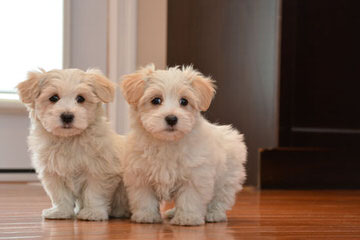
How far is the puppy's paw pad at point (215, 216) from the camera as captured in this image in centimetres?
217

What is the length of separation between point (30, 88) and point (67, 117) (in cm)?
19

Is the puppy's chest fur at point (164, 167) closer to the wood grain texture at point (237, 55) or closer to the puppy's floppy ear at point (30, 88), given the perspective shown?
the puppy's floppy ear at point (30, 88)

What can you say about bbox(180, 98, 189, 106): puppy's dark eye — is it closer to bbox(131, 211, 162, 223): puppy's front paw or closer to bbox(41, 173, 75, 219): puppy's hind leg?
bbox(131, 211, 162, 223): puppy's front paw

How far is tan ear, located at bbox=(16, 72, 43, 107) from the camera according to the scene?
83.7 inches

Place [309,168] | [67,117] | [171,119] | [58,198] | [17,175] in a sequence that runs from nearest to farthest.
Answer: [171,119], [67,117], [58,198], [17,175], [309,168]

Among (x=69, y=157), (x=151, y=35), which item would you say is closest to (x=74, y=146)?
(x=69, y=157)

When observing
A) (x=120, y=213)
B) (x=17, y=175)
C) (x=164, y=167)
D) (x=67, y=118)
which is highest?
(x=67, y=118)

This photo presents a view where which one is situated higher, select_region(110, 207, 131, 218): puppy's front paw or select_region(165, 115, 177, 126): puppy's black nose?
select_region(165, 115, 177, 126): puppy's black nose

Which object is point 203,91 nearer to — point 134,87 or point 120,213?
point 134,87

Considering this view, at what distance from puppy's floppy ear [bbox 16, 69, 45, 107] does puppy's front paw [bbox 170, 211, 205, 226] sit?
648 mm

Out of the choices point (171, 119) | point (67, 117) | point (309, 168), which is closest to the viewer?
point (171, 119)

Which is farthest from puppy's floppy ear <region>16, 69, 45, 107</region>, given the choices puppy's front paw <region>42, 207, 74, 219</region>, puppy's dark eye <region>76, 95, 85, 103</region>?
puppy's front paw <region>42, 207, 74, 219</region>

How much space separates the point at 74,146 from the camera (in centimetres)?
215

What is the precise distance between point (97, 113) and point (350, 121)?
200 cm
